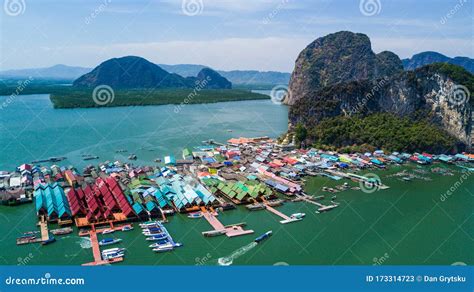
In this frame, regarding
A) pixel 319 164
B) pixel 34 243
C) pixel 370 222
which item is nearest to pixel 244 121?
pixel 319 164

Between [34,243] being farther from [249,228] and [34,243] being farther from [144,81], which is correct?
[144,81]

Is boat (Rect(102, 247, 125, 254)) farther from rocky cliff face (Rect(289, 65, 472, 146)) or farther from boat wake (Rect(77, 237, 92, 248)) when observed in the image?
rocky cliff face (Rect(289, 65, 472, 146))

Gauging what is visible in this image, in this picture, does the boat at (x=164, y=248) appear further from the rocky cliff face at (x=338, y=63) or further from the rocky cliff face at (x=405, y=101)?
the rocky cliff face at (x=338, y=63)

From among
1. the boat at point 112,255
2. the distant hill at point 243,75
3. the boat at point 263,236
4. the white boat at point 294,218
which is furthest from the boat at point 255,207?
the distant hill at point 243,75

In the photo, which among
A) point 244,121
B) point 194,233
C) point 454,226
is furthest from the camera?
point 244,121

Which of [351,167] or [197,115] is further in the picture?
[197,115]

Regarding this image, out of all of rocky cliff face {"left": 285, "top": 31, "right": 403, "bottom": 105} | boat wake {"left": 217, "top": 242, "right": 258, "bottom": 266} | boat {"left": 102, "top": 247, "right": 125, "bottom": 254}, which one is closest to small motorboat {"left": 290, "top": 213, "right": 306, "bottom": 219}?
boat wake {"left": 217, "top": 242, "right": 258, "bottom": 266}

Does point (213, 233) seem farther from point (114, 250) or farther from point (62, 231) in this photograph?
point (62, 231)
